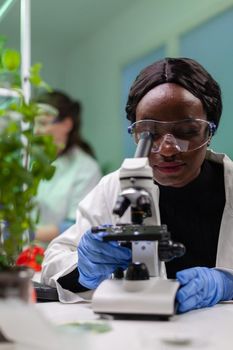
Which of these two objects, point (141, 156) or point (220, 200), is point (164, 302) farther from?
point (220, 200)

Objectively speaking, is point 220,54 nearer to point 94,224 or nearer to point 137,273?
point 94,224

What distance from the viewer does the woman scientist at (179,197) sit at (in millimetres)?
1199

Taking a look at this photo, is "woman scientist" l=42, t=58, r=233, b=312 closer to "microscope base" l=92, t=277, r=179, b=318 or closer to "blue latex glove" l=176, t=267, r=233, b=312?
"blue latex glove" l=176, t=267, r=233, b=312

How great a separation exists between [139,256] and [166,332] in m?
0.22

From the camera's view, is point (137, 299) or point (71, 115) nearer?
point (137, 299)

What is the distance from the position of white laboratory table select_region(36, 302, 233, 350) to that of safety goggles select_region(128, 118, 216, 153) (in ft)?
1.42

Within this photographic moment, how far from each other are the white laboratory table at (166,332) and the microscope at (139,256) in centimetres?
3

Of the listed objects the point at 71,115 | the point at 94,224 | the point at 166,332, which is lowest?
the point at 166,332

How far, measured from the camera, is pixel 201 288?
3.51 ft

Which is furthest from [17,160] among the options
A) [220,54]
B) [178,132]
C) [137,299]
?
[220,54]

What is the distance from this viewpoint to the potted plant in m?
0.75

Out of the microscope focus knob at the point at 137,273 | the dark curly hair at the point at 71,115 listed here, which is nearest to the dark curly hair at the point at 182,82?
the microscope focus knob at the point at 137,273

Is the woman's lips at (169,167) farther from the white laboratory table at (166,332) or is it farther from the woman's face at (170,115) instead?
the white laboratory table at (166,332)

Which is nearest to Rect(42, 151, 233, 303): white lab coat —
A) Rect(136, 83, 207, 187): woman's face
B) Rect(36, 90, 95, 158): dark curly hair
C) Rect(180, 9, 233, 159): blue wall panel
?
Rect(136, 83, 207, 187): woman's face
